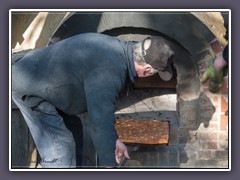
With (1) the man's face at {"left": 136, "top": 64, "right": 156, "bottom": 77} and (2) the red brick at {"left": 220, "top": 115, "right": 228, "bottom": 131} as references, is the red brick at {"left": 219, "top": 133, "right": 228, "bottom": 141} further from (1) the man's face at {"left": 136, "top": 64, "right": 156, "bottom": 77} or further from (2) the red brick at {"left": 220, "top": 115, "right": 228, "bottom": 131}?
(1) the man's face at {"left": 136, "top": 64, "right": 156, "bottom": 77}

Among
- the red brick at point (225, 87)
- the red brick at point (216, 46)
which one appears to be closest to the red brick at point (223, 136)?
the red brick at point (225, 87)

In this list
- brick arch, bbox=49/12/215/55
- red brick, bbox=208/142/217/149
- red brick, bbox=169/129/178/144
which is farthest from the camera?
red brick, bbox=169/129/178/144

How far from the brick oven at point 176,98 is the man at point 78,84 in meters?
0.22

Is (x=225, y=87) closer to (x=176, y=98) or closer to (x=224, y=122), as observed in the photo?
(x=224, y=122)

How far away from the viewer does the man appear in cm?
341

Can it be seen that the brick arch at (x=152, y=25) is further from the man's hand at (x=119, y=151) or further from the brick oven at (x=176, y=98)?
the man's hand at (x=119, y=151)

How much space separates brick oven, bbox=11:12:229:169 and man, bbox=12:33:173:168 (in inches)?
8.6

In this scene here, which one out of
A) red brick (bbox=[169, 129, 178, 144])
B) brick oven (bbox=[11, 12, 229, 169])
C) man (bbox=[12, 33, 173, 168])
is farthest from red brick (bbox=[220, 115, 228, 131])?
man (bbox=[12, 33, 173, 168])

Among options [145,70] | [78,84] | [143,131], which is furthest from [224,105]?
[78,84]

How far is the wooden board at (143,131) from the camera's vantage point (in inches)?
166

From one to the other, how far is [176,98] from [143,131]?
32 centimetres

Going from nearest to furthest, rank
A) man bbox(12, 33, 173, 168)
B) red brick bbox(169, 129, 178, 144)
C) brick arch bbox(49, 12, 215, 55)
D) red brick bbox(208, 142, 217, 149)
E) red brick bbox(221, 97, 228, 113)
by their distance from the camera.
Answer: man bbox(12, 33, 173, 168), brick arch bbox(49, 12, 215, 55), red brick bbox(221, 97, 228, 113), red brick bbox(208, 142, 217, 149), red brick bbox(169, 129, 178, 144)
